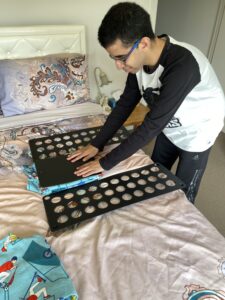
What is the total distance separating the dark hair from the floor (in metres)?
1.40

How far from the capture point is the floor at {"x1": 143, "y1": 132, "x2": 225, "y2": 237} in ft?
5.81

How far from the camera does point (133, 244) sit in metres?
0.81

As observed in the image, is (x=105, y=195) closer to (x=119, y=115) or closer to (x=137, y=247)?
(x=137, y=247)

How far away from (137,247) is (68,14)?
6.07ft

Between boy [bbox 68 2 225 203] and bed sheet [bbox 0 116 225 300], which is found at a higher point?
boy [bbox 68 2 225 203]

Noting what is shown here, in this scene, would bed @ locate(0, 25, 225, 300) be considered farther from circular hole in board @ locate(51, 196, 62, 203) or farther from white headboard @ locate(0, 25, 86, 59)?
white headboard @ locate(0, 25, 86, 59)

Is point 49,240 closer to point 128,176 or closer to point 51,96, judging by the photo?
point 128,176

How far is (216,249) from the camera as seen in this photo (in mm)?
795

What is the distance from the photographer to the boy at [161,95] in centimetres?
84

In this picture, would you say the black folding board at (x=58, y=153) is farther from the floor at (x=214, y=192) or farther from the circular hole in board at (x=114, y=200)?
the floor at (x=214, y=192)

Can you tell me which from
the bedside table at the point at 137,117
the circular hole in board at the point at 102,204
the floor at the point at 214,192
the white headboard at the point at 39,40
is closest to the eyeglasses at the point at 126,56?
the circular hole in board at the point at 102,204

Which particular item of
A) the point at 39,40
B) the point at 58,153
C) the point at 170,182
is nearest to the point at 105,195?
the point at 170,182

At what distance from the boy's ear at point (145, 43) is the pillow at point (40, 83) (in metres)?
1.00

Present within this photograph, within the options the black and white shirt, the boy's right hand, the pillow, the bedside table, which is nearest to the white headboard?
the pillow
